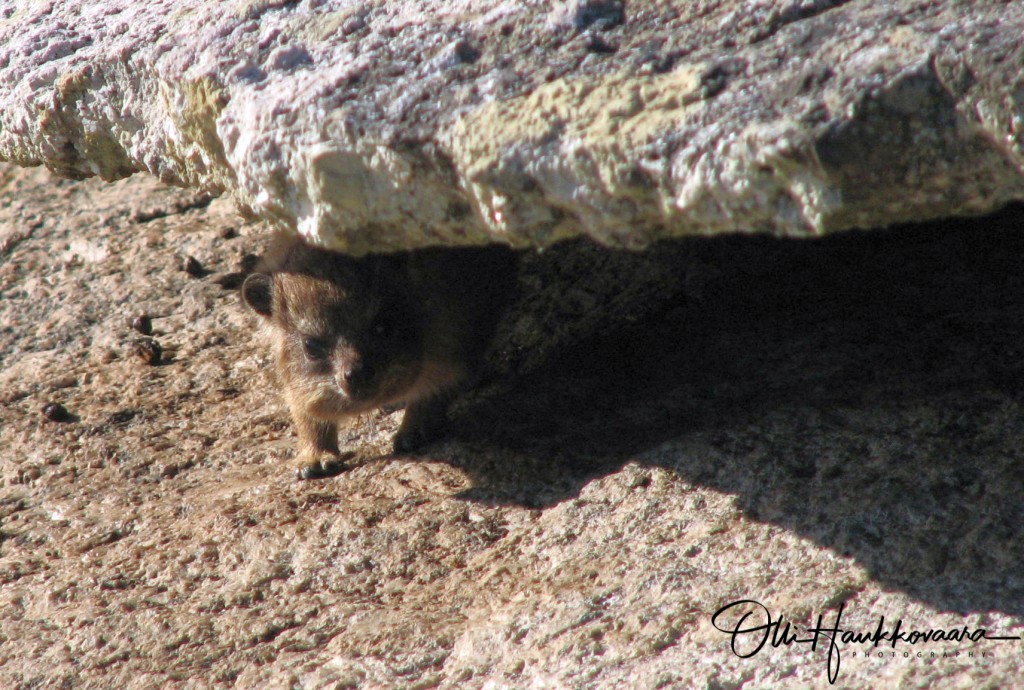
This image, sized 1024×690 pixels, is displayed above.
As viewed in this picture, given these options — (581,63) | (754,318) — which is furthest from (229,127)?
(754,318)

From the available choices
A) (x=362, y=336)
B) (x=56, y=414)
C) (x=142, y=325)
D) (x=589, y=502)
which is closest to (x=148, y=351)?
(x=142, y=325)

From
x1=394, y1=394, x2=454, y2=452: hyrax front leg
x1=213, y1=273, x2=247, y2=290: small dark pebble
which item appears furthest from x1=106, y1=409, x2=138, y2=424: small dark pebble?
x1=394, y1=394, x2=454, y2=452: hyrax front leg

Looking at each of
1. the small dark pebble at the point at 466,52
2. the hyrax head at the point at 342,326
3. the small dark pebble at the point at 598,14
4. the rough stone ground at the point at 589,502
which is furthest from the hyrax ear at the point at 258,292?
the small dark pebble at the point at 598,14

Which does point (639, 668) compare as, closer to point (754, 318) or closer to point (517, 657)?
point (517, 657)

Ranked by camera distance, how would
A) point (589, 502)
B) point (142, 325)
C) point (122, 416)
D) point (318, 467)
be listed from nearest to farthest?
point (589, 502)
point (318, 467)
point (122, 416)
point (142, 325)

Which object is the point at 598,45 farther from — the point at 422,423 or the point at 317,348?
the point at 317,348

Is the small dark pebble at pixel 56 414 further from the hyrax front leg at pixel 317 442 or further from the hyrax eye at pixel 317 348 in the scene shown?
the hyrax eye at pixel 317 348
